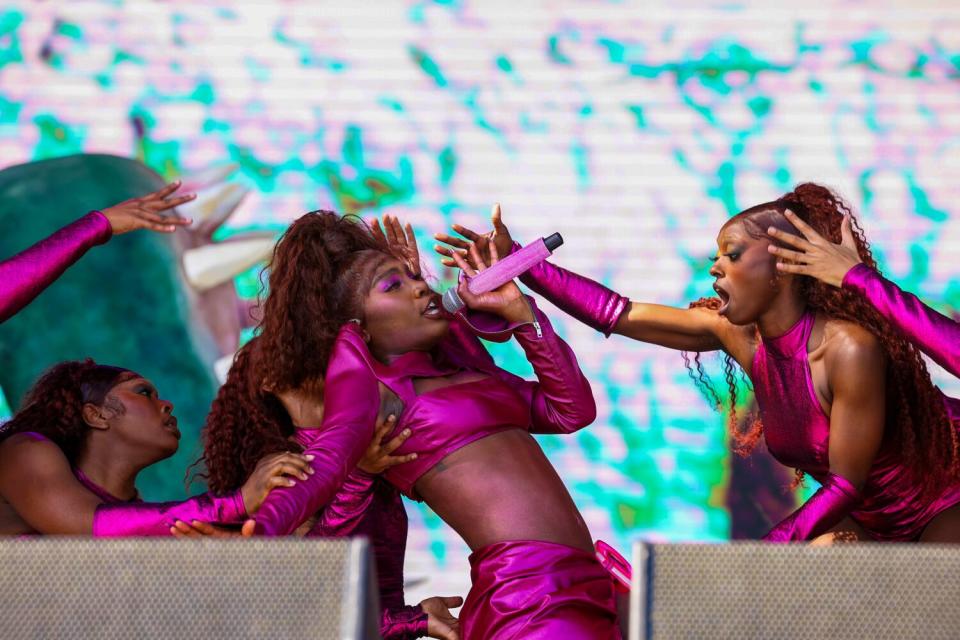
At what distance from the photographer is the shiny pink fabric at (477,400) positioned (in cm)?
245

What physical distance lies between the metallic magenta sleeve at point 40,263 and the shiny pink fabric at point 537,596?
1.18 metres

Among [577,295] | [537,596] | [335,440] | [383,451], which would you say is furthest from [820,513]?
[335,440]

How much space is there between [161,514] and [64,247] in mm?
712

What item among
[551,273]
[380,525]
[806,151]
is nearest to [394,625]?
[380,525]

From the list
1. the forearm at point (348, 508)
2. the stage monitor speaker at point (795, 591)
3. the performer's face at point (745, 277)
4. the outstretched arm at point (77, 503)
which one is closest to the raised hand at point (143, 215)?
the outstretched arm at point (77, 503)

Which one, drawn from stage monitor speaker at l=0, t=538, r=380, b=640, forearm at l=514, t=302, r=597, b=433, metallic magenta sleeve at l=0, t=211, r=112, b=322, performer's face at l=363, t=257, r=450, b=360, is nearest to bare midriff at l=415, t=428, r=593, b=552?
forearm at l=514, t=302, r=597, b=433

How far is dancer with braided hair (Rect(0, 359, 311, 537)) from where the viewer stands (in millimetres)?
2355

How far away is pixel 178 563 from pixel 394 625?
4.32ft

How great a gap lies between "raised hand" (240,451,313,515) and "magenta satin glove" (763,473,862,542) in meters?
1.04

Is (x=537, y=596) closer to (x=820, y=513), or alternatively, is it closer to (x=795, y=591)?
(x=820, y=513)

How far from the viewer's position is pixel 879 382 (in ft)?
8.79

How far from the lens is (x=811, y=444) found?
110 inches

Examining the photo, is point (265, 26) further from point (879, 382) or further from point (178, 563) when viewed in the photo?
point (178, 563)

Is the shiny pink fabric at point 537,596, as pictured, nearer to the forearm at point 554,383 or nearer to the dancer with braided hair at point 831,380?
the forearm at point 554,383
